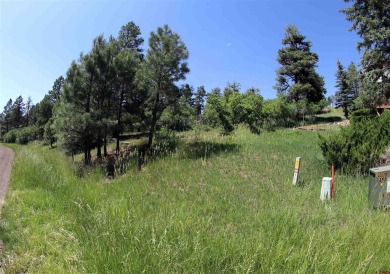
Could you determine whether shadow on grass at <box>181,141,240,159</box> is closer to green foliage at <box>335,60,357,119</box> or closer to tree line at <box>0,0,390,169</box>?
tree line at <box>0,0,390,169</box>

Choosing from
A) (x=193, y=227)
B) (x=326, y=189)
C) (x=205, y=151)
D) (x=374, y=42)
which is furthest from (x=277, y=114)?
(x=193, y=227)

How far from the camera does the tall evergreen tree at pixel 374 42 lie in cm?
2219

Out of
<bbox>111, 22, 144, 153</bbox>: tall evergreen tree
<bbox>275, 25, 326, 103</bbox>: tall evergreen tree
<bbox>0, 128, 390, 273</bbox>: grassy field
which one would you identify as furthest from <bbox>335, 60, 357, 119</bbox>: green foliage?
<bbox>0, 128, 390, 273</bbox>: grassy field

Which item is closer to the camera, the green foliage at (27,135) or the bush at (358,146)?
the bush at (358,146)

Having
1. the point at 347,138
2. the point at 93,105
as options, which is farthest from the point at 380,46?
the point at 93,105

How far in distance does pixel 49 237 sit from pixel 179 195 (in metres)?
3.11

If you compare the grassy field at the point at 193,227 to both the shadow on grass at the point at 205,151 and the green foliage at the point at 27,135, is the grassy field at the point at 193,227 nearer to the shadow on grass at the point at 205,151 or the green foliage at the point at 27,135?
the shadow on grass at the point at 205,151

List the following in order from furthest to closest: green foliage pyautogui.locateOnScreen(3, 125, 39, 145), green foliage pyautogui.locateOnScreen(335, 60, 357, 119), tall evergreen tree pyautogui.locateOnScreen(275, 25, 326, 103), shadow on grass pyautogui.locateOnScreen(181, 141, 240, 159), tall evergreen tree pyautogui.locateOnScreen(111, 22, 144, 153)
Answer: green foliage pyautogui.locateOnScreen(3, 125, 39, 145), green foliage pyautogui.locateOnScreen(335, 60, 357, 119), tall evergreen tree pyautogui.locateOnScreen(275, 25, 326, 103), tall evergreen tree pyautogui.locateOnScreen(111, 22, 144, 153), shadow on grass pyautogui.locateOnScreen(181, 141, 240, 159)

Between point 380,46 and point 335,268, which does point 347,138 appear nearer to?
point 335,268

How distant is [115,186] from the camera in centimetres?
805

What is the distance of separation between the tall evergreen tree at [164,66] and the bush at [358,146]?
10.9 meters

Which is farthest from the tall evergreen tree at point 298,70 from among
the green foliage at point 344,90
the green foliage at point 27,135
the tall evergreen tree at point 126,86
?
the green foliage at point 27,135

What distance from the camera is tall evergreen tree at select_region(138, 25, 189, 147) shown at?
59.3 ft

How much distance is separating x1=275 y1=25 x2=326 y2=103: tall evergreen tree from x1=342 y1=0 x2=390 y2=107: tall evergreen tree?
1751 cm
